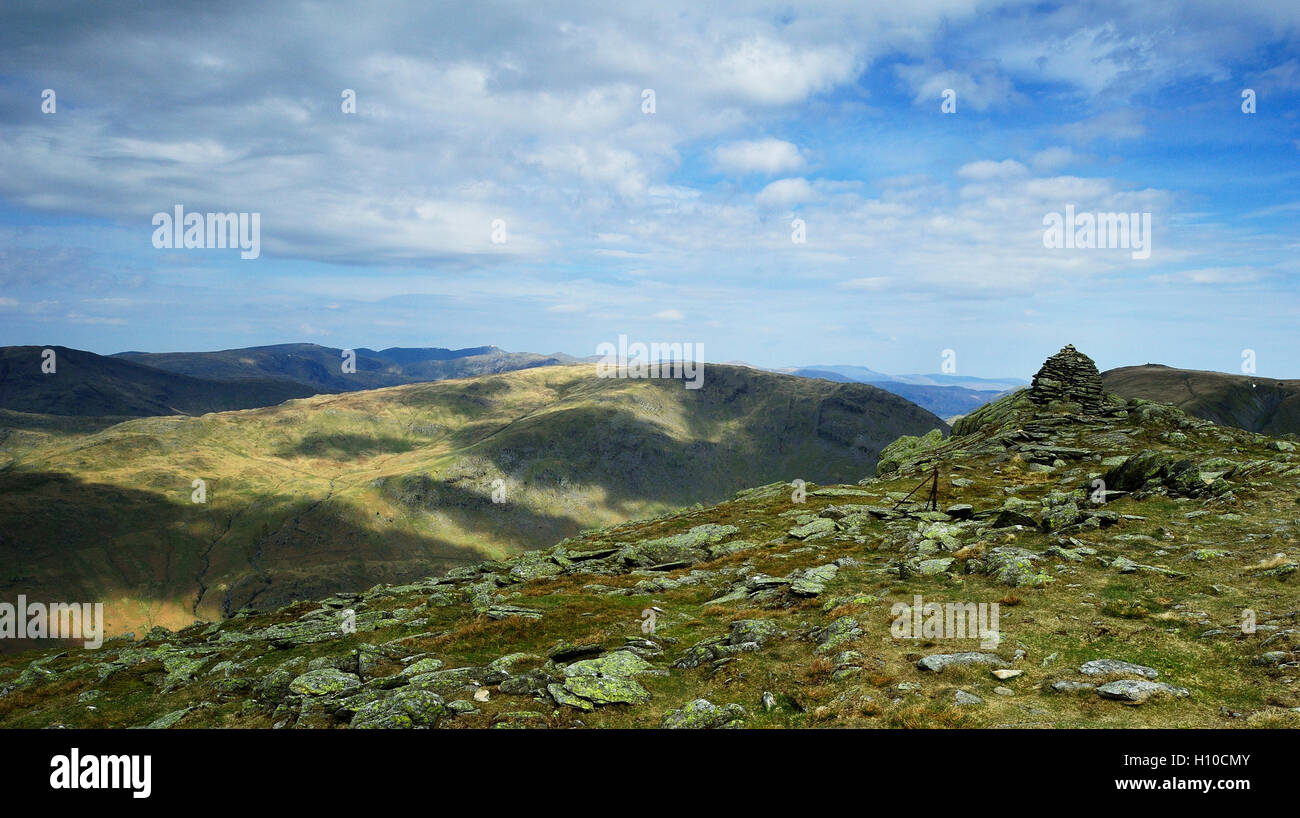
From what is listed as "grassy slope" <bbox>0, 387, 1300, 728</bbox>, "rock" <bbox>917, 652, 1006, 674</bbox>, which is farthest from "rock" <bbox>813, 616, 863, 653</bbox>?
"rock" <bbox>917, 652, 1006, 674</bbox>

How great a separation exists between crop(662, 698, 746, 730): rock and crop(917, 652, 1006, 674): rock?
5961mm

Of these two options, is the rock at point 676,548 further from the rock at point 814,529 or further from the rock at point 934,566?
the rock at point 934,566

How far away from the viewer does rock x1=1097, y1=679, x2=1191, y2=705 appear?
14.2 meters

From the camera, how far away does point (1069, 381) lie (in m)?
71.5

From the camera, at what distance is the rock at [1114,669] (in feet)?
50.6

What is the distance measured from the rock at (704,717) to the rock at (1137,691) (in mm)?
9301

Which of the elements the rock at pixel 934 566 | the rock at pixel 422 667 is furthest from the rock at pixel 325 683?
the rock at pixel 934 566

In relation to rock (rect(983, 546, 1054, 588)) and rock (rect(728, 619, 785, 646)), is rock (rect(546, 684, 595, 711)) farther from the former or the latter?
rock (rect(983, 546, 1054, 588))

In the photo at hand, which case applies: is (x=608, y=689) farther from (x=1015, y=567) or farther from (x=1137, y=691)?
(x=1015, y=567)

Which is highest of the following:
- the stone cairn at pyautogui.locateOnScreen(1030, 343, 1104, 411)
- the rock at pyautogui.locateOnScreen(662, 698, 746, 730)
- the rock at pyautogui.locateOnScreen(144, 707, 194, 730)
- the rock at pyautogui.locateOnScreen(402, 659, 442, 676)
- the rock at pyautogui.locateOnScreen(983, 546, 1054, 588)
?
the stone cairn at pyautogui.locateOnScreen(1030, 343, 1104, 411)
